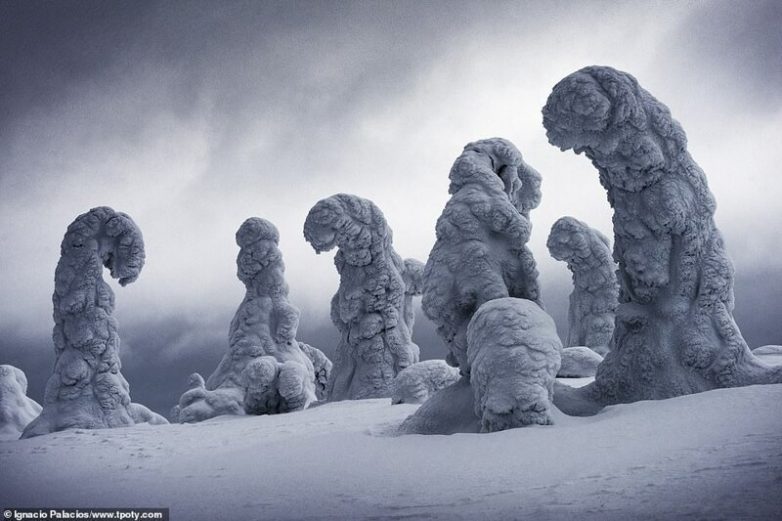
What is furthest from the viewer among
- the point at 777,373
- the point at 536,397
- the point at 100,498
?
the point at 777,373

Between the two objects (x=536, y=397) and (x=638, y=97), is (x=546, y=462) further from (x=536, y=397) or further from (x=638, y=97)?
(x=638, y=97)

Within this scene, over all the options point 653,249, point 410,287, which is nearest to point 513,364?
point 653,249

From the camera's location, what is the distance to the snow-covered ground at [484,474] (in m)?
1.70

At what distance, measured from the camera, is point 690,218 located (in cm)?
375

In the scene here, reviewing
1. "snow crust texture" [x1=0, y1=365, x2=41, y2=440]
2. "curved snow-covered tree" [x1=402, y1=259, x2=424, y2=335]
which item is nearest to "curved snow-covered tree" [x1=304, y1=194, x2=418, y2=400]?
"curved snow-covered tree" [x1=402, y1=259, x2=424, y2=335]

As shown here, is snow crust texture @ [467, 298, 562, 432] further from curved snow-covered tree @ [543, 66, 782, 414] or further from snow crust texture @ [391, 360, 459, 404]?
snow crust texture @ [391, 360, 459, 404]

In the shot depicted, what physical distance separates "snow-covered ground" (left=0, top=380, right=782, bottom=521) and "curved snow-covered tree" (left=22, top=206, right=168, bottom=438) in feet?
12.7

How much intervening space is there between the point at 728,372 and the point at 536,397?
53.8 inches

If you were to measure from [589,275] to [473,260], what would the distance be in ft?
17.3

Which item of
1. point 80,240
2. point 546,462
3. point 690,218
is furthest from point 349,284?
point 546,462

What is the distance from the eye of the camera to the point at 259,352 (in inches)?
330

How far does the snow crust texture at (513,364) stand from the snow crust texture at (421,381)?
233cm

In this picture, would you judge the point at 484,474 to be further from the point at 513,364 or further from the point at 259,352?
the point at 259,352

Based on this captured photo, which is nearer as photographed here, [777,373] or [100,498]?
[100,498]
